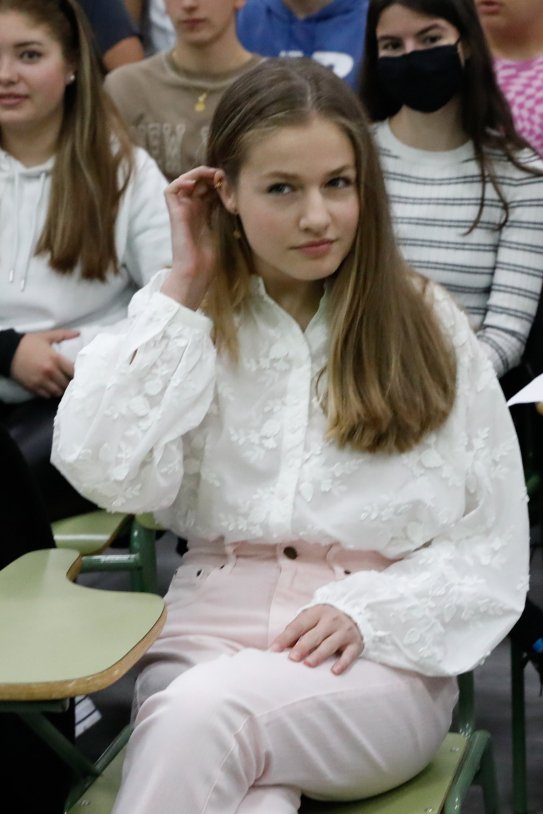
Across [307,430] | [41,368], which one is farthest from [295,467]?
[41,368]

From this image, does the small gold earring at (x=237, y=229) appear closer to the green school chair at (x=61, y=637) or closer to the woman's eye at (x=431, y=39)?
the green school chair at (x=61, y=637)

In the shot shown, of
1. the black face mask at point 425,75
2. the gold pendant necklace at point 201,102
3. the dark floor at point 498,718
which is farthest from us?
the gold pendant necklace at point 201,102

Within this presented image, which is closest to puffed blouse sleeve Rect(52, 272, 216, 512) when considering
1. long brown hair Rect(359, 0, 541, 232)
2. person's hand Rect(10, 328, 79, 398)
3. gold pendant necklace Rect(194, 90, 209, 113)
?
person's hand Rect(10, 328, 79, 398)

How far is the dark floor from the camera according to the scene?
7.39 ft

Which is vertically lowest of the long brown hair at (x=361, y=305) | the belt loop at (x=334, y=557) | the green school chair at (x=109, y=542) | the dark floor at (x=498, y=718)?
the dark floor at (x=498, y=718)

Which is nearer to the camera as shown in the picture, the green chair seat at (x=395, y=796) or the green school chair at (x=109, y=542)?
the green chair seat at (x=395, y=796)

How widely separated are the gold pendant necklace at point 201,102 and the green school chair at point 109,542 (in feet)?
3.39

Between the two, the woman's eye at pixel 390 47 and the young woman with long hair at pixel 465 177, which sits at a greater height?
the woman's eye at pixel 390 47

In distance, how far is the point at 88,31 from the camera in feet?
8.32

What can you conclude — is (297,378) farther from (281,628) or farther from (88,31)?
(88,31)

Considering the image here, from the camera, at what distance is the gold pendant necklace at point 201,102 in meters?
2.84

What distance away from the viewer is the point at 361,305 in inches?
65.2

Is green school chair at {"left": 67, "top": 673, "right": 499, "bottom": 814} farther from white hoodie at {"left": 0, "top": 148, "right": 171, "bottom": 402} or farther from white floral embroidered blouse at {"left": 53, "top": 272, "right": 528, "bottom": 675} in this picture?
white hoodie at {"left": 0, "top": 148, "right": 171, "bottom": 402}

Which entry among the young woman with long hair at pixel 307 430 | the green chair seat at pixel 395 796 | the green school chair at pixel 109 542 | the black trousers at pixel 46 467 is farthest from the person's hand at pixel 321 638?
the black trousers at pixel 46 467
